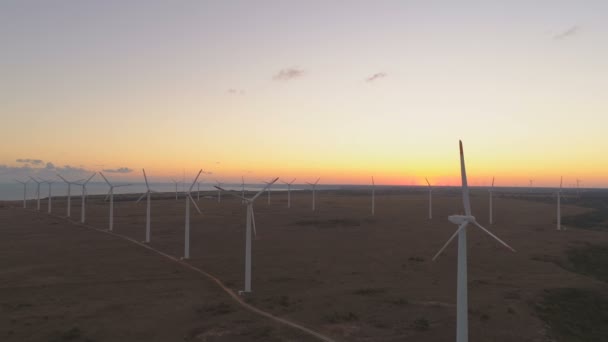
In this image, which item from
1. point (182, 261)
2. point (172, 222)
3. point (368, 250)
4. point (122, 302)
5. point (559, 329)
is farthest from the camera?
point (172, 222)

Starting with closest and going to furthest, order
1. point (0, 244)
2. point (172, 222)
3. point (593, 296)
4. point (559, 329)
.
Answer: point (559, 329) → point (593, 296) → point (0, 244) → point (172, 222)

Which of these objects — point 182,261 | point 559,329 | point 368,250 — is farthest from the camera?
point 368,250

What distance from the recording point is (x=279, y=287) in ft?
113

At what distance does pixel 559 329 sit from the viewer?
25.3 meters

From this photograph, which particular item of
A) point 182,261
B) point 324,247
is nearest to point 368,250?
point 324,247

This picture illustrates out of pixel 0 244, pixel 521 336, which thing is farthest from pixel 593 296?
pixel 0 244

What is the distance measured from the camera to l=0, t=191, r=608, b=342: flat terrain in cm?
2458

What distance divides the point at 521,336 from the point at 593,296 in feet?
40.3

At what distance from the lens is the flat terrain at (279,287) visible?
80.6 ft

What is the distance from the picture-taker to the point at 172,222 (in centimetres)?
8538

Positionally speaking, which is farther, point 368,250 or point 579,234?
point 579,234

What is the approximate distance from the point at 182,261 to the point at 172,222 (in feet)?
139

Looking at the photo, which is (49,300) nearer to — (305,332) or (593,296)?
(305,332)

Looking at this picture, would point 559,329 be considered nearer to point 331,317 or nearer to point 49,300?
point 331,317
